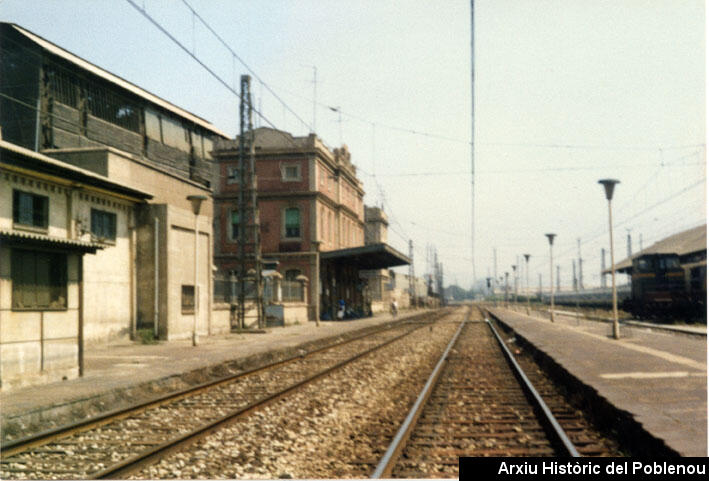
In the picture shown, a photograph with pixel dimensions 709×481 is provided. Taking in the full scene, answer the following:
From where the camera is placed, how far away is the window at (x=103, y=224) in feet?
63.8

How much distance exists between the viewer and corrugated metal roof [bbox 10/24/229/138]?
19.7 m

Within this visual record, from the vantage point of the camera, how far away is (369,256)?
1898 inches

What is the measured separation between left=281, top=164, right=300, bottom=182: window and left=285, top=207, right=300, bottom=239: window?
7.30 ft

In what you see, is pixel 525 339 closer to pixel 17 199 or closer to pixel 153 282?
pixel 153 282

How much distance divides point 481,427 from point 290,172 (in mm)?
40324

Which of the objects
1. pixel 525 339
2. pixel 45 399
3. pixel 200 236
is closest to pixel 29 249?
pixel 45 399

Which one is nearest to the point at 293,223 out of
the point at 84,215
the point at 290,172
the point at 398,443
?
the point at 290,172

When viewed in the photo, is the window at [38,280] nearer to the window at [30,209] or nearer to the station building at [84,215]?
the station building at [84,215]

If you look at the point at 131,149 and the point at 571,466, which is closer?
the point at 571,466

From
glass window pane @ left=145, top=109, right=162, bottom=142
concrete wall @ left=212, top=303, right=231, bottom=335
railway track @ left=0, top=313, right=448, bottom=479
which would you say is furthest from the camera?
concrete wall @ left=212, top=303, right=231, bottom=335

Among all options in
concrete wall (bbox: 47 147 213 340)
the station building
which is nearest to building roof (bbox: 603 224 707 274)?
the station building

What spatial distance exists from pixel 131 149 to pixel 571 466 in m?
21.7

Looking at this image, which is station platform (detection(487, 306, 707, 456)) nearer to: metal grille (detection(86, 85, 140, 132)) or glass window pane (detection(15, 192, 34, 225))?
glass window pane (detection(15, 192, 34, 225))

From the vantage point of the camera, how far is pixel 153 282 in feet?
72.8
